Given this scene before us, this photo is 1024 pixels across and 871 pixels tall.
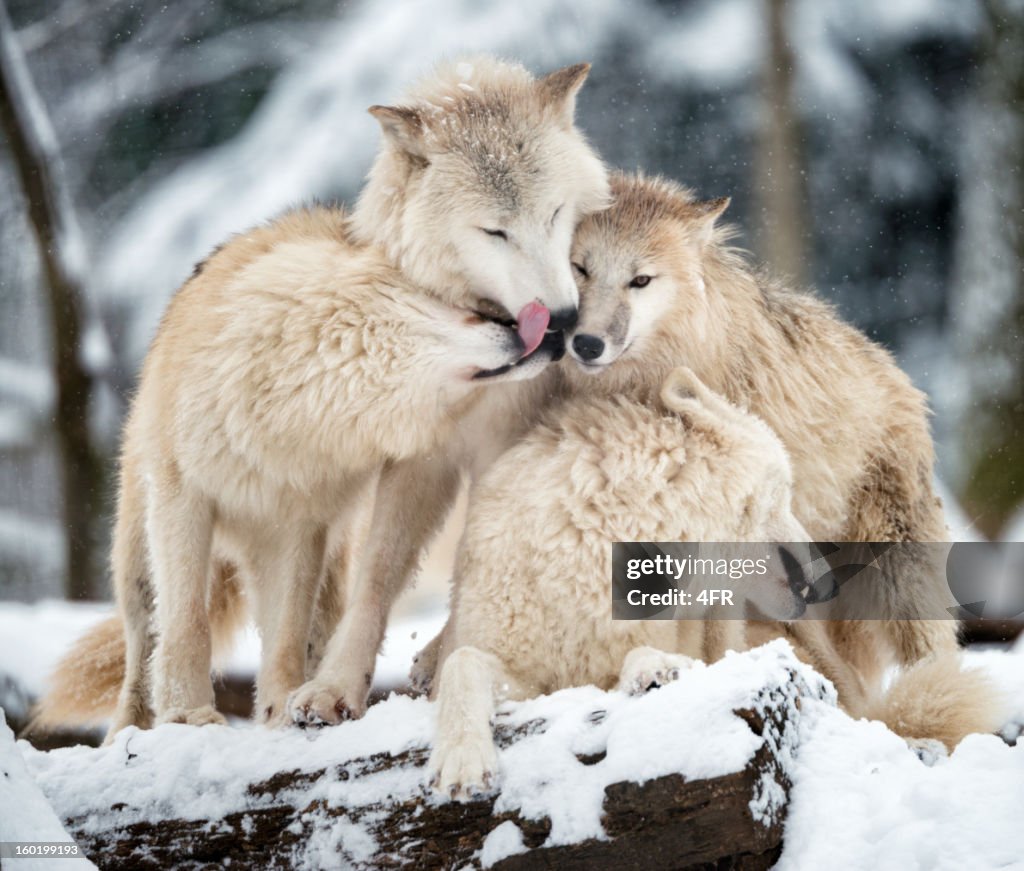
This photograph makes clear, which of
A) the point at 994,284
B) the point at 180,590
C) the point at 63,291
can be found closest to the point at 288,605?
the point at 180,590

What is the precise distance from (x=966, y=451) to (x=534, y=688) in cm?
387

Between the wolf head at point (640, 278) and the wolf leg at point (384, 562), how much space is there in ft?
2.04

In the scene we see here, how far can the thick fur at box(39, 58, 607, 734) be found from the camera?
3213 millimetres

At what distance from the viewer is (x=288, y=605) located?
3.69 m

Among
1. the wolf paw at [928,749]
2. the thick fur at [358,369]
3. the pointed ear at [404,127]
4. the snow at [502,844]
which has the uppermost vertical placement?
the pointed ear at [404,127]

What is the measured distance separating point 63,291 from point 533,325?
4712 millimetres

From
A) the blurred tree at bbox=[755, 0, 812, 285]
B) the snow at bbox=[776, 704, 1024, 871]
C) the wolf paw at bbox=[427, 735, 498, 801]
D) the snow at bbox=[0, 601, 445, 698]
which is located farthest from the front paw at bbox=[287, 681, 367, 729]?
the blurred tree at bbox=[755, 0, 812, 285]

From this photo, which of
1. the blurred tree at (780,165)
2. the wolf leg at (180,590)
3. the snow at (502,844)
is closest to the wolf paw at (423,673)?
the wolf leg at (180,590)

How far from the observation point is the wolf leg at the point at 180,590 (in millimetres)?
3432

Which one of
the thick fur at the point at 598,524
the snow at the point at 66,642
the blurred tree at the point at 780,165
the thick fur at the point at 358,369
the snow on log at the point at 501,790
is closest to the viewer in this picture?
the snow on log at the point at 501,790

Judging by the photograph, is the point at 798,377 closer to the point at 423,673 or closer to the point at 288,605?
the point at 423,673

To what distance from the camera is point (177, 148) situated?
23.5ft

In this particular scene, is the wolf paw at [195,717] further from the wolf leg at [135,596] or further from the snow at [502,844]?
the snow at [502,844]

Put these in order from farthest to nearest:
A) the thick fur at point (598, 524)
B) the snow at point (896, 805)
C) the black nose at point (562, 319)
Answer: the black nose at point (562, 319) < the thick fur at point (598, 524) < the snow at point (896, 805)
